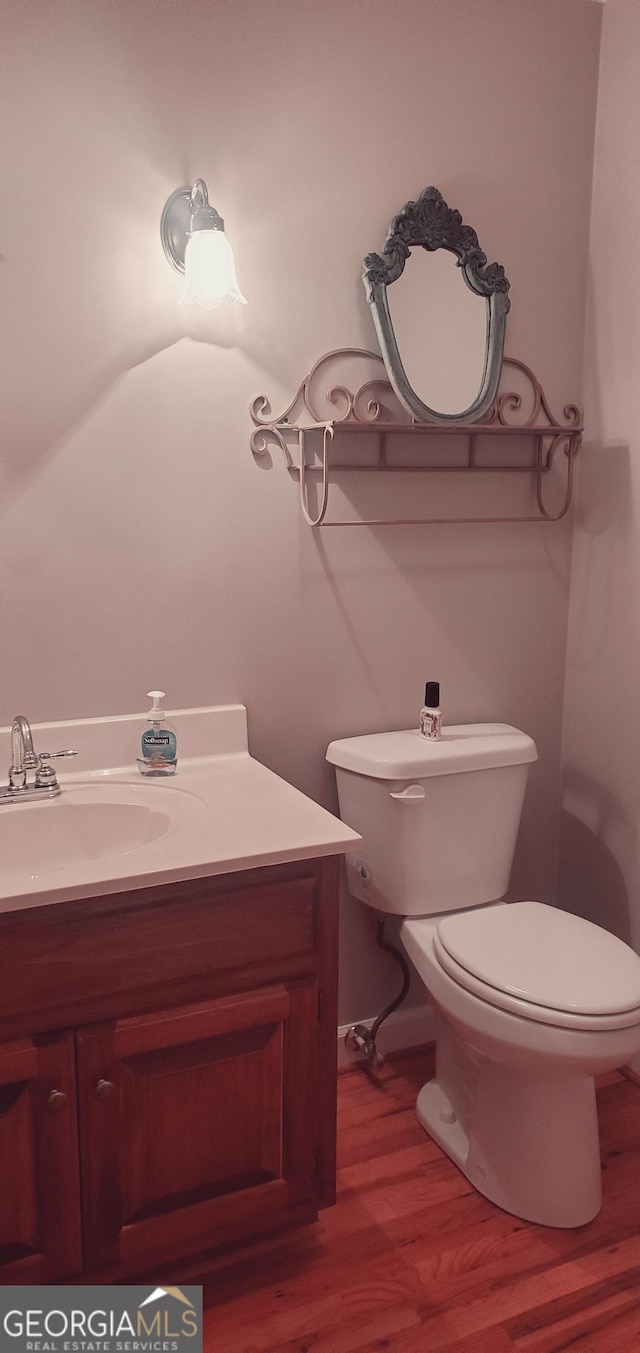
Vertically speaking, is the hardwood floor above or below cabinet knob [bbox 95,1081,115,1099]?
below

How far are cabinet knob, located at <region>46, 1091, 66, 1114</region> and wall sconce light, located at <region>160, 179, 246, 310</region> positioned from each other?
1297mm

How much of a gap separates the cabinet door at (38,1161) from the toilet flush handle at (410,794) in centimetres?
81

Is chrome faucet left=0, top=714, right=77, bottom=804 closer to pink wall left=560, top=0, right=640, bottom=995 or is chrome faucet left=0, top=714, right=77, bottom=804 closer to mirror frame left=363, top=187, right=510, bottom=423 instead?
mirror frame left=363, top=187, right=510, bottom=423

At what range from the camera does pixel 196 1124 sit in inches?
58.4

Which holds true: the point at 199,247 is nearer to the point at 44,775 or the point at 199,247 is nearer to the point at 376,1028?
the point at 44,775

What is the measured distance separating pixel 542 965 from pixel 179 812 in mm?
698

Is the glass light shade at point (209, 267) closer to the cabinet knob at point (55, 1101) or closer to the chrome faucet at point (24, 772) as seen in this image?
the chrome faucet at point (24, 772)

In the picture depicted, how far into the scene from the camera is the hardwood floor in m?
1.53

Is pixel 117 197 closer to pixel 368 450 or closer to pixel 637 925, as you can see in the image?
pixel 368 450

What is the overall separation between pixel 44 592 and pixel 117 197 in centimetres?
71

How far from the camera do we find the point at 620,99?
2.06m

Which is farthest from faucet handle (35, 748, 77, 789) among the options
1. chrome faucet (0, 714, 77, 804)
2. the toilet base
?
the toilet base

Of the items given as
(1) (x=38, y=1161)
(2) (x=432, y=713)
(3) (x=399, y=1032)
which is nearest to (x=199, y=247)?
(2) (x=432, y=713)

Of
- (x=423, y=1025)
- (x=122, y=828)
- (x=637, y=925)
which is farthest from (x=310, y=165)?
(x=423, y=1025)
